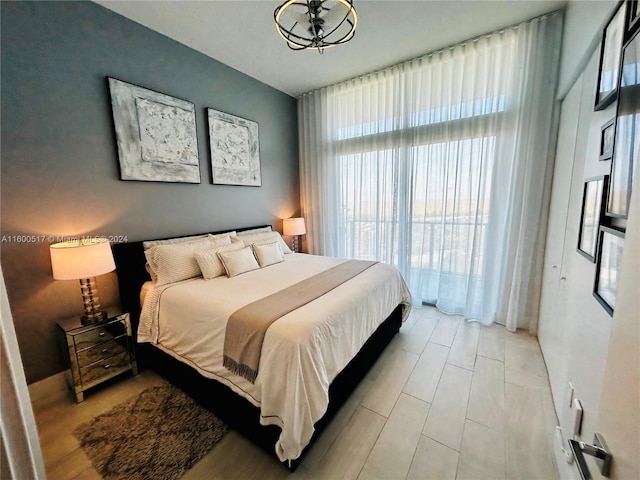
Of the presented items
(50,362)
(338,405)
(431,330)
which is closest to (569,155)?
(431,330)

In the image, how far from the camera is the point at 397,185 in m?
3.29

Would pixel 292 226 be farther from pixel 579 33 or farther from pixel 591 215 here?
pixel 579 33

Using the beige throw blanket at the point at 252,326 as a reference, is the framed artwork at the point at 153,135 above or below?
above

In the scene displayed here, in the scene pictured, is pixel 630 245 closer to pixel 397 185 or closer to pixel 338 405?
pixel 338 405

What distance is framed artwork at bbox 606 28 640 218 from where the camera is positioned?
0.72 metres

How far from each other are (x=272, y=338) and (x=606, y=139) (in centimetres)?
190

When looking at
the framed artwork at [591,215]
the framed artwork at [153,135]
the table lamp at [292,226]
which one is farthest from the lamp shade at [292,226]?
the framed artwork at [591,215]

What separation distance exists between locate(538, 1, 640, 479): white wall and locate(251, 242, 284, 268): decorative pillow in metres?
2.43

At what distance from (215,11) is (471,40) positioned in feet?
8.33

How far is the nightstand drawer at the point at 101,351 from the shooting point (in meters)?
1.88

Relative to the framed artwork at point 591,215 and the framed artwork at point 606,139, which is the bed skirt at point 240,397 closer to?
the framed artwork at point 591,215

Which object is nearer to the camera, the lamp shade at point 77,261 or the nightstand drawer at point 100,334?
the lamp shade at point 77,261

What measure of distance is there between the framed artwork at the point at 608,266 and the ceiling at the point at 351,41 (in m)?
2.34

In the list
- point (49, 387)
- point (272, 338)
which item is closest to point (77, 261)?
point (49, 387)
